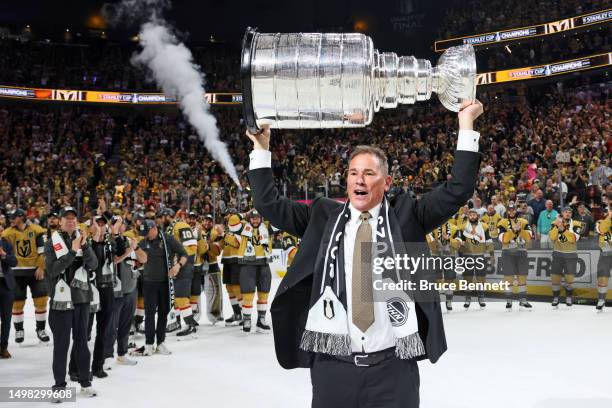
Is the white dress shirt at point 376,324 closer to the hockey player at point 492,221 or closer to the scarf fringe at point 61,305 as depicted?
the scarf fringe at point 61,305

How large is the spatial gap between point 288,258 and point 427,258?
927cm

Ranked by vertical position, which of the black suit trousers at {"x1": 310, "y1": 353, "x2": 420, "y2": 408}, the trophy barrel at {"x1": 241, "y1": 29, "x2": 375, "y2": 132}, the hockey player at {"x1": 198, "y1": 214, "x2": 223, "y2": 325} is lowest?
the hockey player at {"x1": 198, "y1": 214, "x2": 223, "y2": 325}

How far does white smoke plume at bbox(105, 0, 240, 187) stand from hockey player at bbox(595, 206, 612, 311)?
14.9 m

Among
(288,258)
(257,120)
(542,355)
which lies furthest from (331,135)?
(257,120)

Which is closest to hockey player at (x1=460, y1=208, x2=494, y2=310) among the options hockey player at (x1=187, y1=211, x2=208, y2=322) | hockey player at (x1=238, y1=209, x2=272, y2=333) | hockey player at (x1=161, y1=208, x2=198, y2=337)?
hockey player at (x1=238, y1=209, x2=272, y2=333)

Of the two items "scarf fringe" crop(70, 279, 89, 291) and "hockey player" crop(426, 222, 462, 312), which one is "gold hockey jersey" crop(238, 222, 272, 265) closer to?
"hockey player" crop(426, 222, 462, 312)

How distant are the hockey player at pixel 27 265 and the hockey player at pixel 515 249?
822 centimetres

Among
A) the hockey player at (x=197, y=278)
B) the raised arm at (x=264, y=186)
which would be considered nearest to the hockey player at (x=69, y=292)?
the raised arm at (x=264, y=186)

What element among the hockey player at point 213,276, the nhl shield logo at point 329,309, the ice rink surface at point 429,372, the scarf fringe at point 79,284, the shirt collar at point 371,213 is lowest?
the ice rink surface at point 429,372

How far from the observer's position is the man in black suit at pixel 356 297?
2.49 m

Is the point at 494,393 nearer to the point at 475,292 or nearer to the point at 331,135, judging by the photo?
the point at 475,292

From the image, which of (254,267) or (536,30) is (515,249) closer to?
(254,267)

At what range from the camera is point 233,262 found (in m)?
10.2

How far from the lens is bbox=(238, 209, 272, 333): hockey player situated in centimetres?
960
